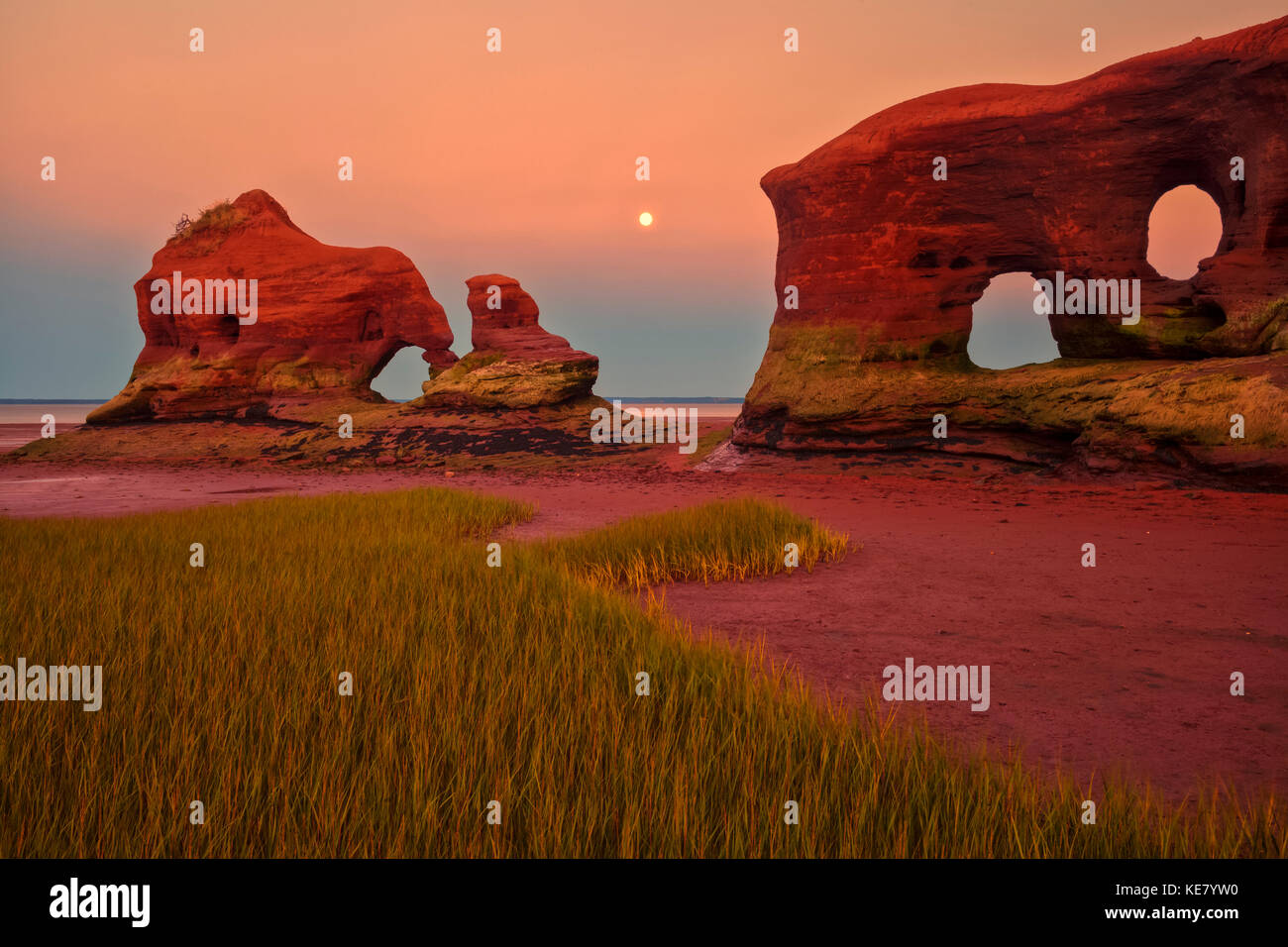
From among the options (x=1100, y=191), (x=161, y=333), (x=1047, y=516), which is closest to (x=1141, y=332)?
(x=1100, y=191)

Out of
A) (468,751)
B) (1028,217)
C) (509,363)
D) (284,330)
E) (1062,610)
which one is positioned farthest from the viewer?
(284,330)

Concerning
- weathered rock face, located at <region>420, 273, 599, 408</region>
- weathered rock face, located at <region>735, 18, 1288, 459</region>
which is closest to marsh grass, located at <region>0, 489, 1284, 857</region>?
weathered rock face, located at <region>735, 18, 1288, 459</region>

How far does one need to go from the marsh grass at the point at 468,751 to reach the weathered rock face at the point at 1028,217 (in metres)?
15.3

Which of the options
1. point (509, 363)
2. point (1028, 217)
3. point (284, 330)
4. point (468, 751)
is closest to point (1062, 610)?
point (468, 751)

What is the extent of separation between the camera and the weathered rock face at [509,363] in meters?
26.7

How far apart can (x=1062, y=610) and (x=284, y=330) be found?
30485 mm

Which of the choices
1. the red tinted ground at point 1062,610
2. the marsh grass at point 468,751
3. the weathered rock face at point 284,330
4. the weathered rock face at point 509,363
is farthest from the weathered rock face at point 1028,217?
the weathered rock face at point 284,330

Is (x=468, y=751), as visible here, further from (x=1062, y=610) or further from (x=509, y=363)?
(x=509, y=363)

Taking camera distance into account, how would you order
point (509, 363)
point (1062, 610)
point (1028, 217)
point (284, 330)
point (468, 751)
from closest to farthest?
point (468, 751) → point (1062, 610) → point (1028, 217) → point (509, 363) → point (284, 330)

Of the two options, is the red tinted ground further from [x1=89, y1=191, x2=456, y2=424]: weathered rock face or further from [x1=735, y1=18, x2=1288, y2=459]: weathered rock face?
[x1=89, y1=191, x2=456, y2=424]: weathered rock face

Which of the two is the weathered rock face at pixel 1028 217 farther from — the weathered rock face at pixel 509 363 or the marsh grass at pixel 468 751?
the marsh grass at pixel 468 751

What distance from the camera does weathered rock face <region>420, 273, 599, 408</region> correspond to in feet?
87.5

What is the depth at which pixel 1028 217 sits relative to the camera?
55.9 ft
